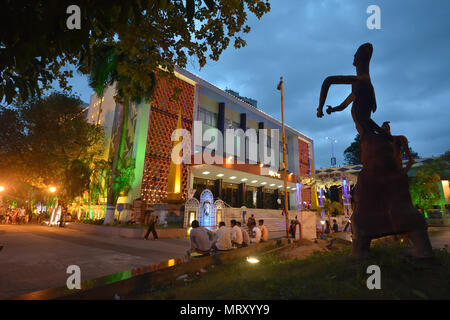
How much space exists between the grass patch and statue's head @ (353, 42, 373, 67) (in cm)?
381

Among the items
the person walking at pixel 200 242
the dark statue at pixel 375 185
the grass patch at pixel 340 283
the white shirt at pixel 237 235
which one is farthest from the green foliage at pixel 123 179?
the dark statue at pixel 375 185

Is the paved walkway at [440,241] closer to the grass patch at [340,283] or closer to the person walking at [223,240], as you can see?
the grass patch at [340,283]

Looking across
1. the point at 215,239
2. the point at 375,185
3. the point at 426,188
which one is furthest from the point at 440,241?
the point at 426,188

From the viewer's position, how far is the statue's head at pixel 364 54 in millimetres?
5102

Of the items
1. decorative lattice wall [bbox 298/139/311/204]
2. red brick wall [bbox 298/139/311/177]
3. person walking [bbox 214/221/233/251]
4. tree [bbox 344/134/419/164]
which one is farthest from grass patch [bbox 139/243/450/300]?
tree [bbox 344/134/419/164]

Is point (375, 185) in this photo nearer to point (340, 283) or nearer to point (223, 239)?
point (340, 283)

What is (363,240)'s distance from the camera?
13.7 ft

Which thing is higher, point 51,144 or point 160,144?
point 160,144

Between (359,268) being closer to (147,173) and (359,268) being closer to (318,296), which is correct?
(318,296)

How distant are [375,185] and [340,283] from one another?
1969 mm

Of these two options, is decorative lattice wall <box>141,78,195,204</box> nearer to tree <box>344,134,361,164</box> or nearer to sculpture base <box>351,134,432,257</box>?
sculpture base <box>351,134,432,257</box>

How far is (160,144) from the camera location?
20.8m

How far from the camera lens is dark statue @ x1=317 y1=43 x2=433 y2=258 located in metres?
3.91

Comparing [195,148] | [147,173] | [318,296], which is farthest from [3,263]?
[195,148]
